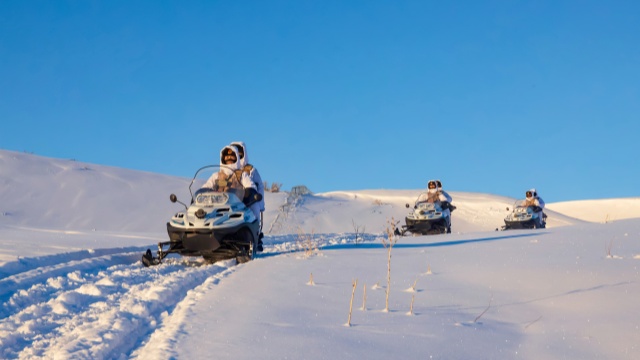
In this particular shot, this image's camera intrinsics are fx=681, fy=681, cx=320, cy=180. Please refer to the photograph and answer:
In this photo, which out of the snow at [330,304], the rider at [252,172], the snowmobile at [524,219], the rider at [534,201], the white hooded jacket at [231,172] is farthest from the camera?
the rider at [534,201]

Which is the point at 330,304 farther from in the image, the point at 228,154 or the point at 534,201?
the point at 534,201

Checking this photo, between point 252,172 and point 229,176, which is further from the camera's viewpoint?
point 229,176

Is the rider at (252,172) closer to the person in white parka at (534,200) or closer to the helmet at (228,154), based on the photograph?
the helmet at (228,154)

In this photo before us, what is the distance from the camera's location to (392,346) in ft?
12.7

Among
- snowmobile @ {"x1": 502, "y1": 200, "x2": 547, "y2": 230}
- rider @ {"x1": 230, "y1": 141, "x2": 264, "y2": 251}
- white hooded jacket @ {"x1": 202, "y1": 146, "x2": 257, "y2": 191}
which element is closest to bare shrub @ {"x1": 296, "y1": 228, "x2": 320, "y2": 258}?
rider @ {"x1": 230, "y1": 141, "x2": 264, "y2": 251}

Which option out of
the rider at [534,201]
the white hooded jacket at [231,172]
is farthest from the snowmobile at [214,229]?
the rider at [534,201]

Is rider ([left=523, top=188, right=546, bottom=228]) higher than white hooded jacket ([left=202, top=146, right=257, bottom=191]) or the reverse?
higher

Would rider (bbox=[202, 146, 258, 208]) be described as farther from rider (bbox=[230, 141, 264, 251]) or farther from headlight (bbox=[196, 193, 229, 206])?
headlight (bbox=[196, 193, 229, 206])

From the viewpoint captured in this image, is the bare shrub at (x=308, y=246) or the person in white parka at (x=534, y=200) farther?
the person in white parka at (x=534, y=200)

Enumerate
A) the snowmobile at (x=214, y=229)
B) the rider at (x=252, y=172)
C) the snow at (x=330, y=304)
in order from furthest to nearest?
1. the rider at (x=252, y=172)
2. the snowmobile at (x=214, y=229)
3. the snow at (x=330, y=304)

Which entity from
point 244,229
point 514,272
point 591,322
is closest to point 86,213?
point 244,229

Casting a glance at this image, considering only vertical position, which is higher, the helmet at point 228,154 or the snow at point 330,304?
the helmet at point 228,154

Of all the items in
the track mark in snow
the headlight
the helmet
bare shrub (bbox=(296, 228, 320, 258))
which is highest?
the helmet

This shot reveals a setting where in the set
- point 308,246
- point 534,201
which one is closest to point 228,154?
point 308,246
